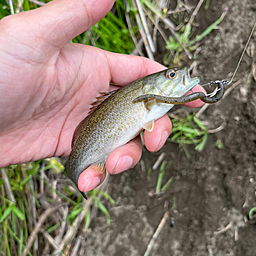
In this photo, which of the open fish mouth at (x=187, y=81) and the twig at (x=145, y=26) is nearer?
the open fish mouth at (x=187, y=81)

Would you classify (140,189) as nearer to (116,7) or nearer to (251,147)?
(251,147)

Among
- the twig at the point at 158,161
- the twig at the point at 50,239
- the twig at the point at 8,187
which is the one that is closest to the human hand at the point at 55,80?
the twig at the point at 8,187

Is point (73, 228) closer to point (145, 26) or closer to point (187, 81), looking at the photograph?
point (187, 81)

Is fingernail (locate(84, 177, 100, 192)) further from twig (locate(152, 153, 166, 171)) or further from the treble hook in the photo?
twig (locate(152, 153, 166, 171))

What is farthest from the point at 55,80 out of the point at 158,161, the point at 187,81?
the point at 158,161

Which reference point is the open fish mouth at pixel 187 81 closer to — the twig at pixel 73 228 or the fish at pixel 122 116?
the fish at pixel 122 116

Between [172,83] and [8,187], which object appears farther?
[8,187]
